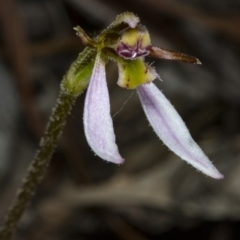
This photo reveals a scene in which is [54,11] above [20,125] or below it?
above

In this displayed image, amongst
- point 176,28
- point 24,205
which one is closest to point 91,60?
point 24,205

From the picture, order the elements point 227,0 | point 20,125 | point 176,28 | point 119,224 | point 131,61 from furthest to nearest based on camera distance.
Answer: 1. point 227,0
2. point 176,28
3. point 20,125
4. point 119,224
5. point 131,61

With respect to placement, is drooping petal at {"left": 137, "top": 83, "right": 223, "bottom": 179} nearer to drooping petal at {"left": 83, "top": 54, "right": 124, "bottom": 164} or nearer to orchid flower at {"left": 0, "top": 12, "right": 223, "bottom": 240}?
orchid flower at {"left": 0, "top": 12, "right": 223, "bottom": 240}

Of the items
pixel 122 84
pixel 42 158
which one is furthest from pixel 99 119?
pixel 42 158

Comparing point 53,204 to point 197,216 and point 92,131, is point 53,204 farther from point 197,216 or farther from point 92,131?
point 92,131

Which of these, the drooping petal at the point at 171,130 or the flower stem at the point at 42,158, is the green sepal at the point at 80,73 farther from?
the drooping petal at the point at 171,130

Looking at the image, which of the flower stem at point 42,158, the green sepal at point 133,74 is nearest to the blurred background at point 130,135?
the flower stem at point 42,158
